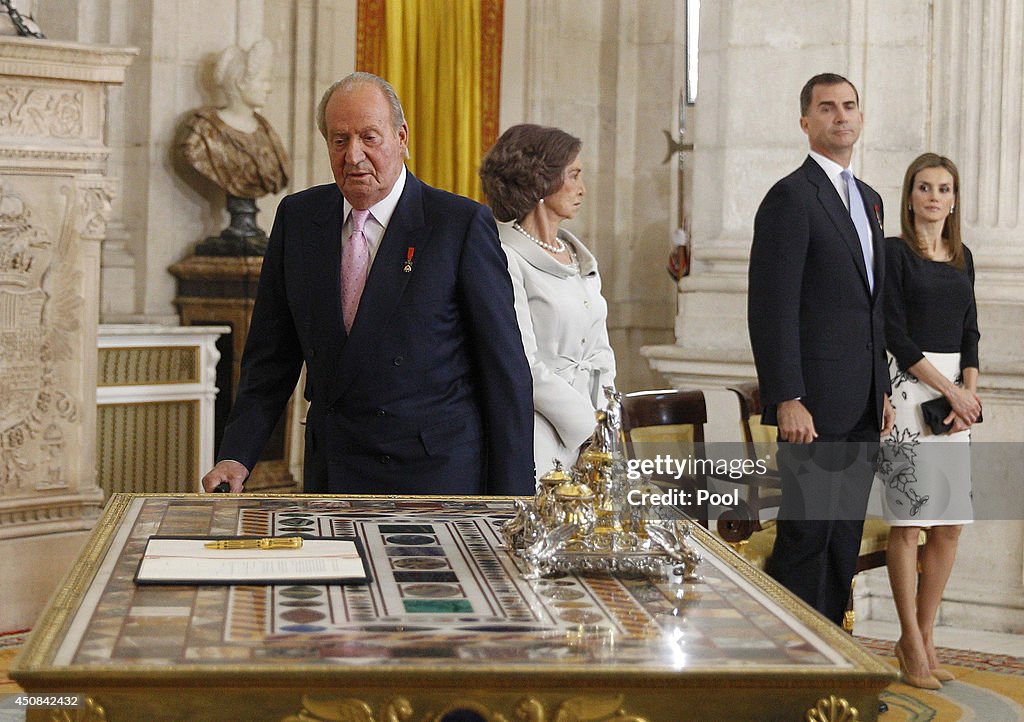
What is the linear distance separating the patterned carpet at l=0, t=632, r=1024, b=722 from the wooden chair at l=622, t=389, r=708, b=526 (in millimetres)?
740

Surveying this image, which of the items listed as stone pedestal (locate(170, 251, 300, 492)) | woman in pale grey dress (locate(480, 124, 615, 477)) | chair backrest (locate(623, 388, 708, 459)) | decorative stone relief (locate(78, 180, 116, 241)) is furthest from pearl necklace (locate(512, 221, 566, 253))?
stone pedestal (locate(170, 251, 300, 492))

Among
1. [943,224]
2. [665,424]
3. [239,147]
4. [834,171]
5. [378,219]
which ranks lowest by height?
[665,424]

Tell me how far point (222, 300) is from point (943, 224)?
3.61m

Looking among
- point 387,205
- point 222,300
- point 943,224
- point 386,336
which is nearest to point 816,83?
point 943,224

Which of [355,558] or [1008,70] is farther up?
[1008,70]

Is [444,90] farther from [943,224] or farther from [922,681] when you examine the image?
[922,681]

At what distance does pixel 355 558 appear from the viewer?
2064 mm

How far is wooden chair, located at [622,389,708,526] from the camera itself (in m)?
4.15

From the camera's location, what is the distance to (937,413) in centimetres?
476

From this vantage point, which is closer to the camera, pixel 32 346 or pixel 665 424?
pixel 665 424

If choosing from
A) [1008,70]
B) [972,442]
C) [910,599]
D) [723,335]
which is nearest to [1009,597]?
[972,442]

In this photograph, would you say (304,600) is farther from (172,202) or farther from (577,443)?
(172,202)

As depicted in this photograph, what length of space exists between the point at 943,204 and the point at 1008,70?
1408 mm

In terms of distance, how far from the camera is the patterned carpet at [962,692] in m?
4.47
